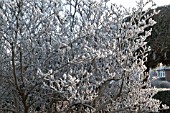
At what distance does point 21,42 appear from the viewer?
2.51 m

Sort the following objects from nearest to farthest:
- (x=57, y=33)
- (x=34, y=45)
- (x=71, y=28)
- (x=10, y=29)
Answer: (x=10, y=29)
(x=34, y=45)
(x=57, y=33)
(x=71, y=28)

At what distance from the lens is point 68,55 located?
9.44ft

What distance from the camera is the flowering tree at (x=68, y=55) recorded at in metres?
2.57

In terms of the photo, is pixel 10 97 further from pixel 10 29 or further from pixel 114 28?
pixel 114 28

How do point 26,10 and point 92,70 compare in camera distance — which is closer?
Answer: point 26,10

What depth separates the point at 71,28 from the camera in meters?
3.17

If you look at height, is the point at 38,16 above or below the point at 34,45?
above

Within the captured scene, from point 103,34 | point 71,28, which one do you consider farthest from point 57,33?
point 103,34

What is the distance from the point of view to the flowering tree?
101 inches

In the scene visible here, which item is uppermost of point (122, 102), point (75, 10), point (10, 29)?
point (75, 10)

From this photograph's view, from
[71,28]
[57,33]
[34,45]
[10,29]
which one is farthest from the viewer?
[71,28]

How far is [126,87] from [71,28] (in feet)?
2.58

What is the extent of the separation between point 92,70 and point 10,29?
2.95 feet

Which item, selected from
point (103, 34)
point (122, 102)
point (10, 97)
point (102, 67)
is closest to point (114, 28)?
point (103, 34)
